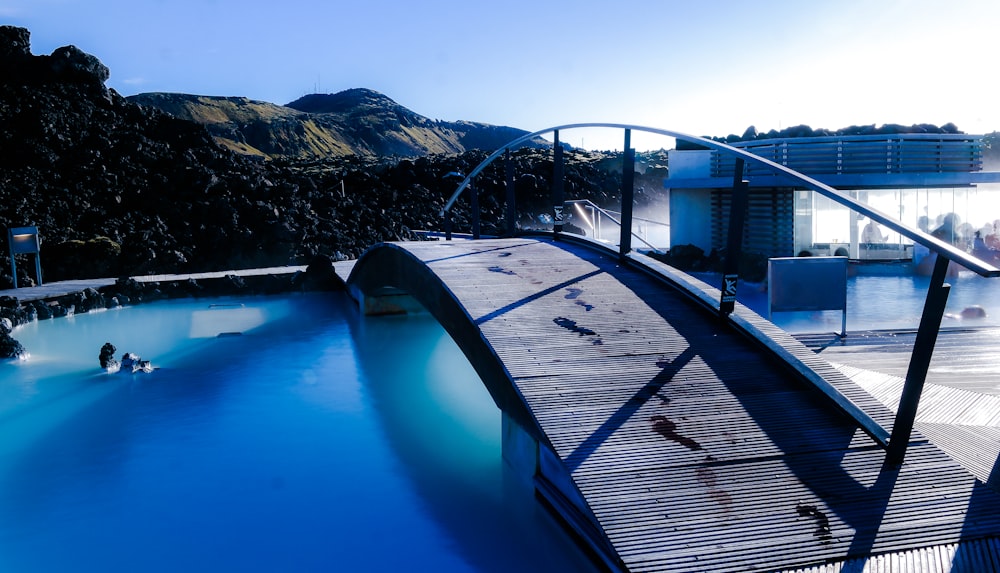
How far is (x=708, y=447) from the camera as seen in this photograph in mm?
4926

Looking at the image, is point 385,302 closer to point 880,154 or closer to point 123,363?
point 123,363

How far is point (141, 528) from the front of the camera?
6543 millimetres

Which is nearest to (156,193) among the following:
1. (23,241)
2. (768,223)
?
(23,241)

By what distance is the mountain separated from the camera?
418 ft

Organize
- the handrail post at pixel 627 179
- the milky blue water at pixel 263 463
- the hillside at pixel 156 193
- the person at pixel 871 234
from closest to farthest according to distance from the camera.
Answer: the milky blue water at pixel 263 463
the handrail post at pixel 627 179
the person at pixel 871 234
the hillside at pixel 156 193

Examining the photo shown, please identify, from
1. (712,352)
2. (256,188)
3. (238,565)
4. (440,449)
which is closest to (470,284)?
(440,449)

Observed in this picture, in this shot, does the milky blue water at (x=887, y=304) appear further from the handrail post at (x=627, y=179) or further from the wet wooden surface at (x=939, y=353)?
the handrail post at (x=627, y=179)

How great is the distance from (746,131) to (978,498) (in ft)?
60.2

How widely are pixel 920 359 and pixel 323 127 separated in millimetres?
157030

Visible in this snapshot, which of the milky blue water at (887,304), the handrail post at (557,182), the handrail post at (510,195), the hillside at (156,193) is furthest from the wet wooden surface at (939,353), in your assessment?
the hillside at (156,193)

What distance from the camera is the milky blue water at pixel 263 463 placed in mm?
5984

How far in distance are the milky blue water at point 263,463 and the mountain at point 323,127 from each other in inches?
4185

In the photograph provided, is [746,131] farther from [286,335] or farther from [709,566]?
[709,566]

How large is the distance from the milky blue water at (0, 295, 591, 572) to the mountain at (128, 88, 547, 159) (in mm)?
106289
